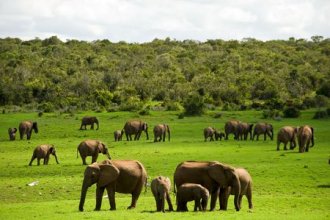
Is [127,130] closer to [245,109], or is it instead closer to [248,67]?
[245,109]

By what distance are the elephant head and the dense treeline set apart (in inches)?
1808

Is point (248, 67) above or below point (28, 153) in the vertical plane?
above

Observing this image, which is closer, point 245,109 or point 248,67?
point 245,109

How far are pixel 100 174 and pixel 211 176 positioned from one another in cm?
371

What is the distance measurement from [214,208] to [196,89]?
74.0m

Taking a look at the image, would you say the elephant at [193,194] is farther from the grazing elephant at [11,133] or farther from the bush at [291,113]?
the bush at [291,113]

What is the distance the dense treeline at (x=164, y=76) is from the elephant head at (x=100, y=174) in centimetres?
4591

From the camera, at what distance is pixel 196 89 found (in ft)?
315

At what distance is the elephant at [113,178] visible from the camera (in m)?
22.1

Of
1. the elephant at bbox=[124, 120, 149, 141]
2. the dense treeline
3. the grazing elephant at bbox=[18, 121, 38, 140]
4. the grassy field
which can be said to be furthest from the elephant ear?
the dense treeline

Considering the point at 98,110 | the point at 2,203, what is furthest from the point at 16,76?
the point at 2,203

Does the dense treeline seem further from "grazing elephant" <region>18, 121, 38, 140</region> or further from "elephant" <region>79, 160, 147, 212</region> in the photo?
"elephant" <region>79, 160, 147, 212</region>

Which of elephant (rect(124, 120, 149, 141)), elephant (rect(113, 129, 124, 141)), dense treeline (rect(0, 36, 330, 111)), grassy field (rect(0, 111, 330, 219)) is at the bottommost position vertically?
grassy field (rect(0, 111, 330, 219))

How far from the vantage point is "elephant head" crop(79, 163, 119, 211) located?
22125 millimetres
